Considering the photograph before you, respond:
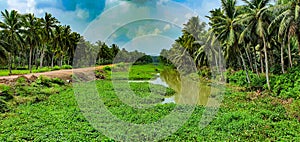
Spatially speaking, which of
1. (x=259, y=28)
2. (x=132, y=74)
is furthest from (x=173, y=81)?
(x=259, y=28)

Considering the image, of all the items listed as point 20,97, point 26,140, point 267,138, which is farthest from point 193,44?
point 26,140

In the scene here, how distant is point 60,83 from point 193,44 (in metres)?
19.5

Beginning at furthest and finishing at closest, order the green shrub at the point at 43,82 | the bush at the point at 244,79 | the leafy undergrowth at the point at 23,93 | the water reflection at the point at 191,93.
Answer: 1. the bush at the point at 244,79
2. the green shrub at the point at 43,82
3. the water reflection at the point at 191,93
4. the leafy undergrowth at the point at 23,93

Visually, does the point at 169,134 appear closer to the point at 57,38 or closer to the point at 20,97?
the point at 20,97

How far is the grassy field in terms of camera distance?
8.81m

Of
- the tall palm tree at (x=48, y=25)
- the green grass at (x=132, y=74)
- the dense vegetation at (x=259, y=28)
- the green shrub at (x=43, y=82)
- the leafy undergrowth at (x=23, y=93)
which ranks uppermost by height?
the tall palm tree at (x=48, y=25)

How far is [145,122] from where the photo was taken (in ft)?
35.8

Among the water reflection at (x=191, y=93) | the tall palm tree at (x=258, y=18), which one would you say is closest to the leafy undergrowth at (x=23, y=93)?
the water reflection at (x=191, y=93)

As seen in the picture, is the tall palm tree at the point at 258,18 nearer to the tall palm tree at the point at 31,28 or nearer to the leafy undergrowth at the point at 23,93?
the leafy undergrowth at the point at 23,93

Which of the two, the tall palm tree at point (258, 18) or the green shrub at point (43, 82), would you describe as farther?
the green shrub at point (43, 82)

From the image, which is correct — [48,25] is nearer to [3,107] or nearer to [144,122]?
[3,107]

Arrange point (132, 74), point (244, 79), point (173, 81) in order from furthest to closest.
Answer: point (132, 74) < point (173, 81) < point (244, 79)

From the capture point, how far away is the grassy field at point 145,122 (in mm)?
8812

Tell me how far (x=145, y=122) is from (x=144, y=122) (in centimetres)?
4
